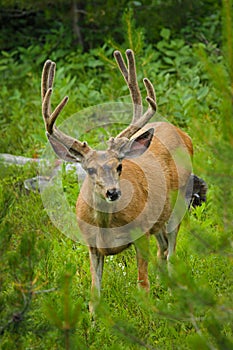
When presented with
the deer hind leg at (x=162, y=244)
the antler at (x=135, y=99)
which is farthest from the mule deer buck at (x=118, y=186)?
the deer hind leg at (x=162, y=244)

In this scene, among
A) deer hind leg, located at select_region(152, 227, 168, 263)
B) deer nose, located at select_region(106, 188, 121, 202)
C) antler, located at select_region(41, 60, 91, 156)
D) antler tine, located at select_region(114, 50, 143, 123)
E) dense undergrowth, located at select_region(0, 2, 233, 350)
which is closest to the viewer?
dense undergrowth, located at select_region(0, 2, 233, 350)

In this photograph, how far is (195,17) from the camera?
453 inches

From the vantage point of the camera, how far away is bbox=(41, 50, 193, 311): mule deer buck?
5582mm

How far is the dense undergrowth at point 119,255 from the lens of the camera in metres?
3.35

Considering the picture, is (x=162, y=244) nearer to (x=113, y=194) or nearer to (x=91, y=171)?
(x=91, y=171)

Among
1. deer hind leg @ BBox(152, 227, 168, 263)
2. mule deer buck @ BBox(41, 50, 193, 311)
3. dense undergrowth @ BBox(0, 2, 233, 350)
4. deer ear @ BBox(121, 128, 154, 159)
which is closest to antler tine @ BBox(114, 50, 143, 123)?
mule deer buck @ BBox(41, 50, 193, 311)

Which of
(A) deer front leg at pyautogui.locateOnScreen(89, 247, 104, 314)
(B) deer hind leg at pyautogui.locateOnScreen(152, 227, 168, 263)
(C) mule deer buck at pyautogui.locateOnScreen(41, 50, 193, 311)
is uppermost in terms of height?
(C) mule deer buck at pyautogui.locateOnScreen(41, 50, 193, 311)

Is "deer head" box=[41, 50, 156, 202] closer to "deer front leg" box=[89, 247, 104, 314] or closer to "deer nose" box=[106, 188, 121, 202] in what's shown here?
"deer nose" box=[106, 188, 121, 202]

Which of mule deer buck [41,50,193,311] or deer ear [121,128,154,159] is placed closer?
mule deer buck [41,50,193,311]

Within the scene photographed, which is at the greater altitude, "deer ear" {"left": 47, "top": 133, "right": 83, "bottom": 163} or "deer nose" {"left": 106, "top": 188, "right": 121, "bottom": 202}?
"deer nose" {"left": 106, "top": 188, "right": 121, "bottom": 202}

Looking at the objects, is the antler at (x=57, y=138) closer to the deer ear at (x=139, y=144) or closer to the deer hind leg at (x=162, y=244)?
the deer ear at (x=139, y=144)

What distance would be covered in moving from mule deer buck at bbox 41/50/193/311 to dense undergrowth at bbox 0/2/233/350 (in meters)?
0.25

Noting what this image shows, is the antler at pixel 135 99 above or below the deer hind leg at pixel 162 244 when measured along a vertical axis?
above

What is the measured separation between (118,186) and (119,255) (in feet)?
4.37
